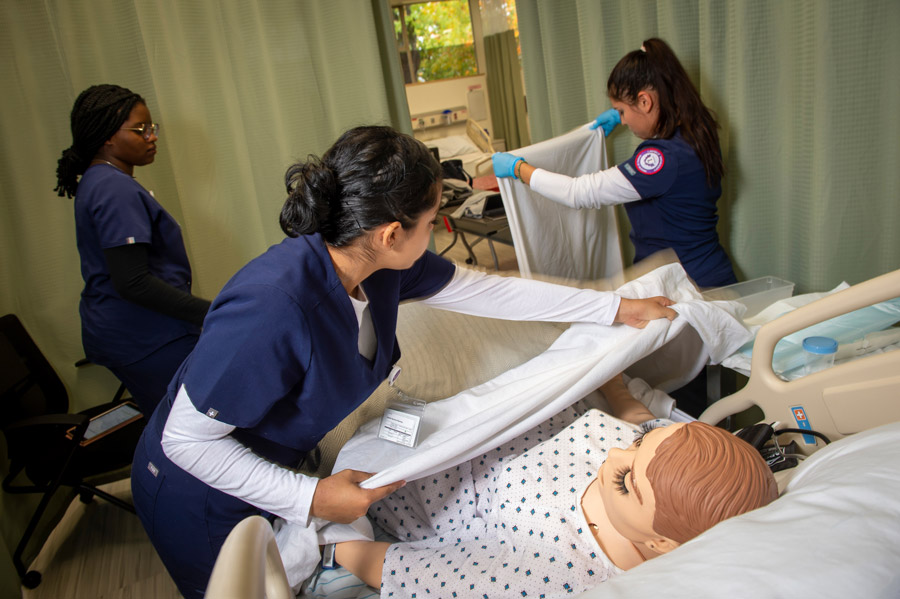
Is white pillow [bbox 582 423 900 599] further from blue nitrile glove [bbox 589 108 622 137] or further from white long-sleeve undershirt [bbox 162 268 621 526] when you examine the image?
blue nitrile glove [bbox 589 108 622 137]

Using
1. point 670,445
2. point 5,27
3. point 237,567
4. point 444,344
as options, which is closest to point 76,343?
point 5,27

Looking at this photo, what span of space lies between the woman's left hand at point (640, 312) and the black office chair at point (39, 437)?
1.82 metres

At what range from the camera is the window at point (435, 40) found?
584 cm

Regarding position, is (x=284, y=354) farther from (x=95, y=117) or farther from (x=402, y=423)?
(x=95, y=117)

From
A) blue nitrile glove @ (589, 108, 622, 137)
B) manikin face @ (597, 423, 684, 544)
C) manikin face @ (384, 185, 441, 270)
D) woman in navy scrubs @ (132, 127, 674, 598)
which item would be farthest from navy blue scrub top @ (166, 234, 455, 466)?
blue nitrile glove @ (589, 108, 622, 137)

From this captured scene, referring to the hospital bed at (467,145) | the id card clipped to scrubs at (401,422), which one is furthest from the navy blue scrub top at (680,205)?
the hospital bed at (467,145)

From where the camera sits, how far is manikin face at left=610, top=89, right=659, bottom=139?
169 cm

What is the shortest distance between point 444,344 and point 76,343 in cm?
186

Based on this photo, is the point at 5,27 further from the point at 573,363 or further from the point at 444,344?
the point at 573,363

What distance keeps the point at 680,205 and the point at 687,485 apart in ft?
3.57

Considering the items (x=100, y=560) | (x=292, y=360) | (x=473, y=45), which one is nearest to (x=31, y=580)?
(x=100, y=560)

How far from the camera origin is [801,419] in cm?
123

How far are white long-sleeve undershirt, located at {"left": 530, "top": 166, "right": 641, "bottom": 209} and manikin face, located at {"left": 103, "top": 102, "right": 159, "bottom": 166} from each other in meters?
1.30

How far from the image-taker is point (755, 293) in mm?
1771
